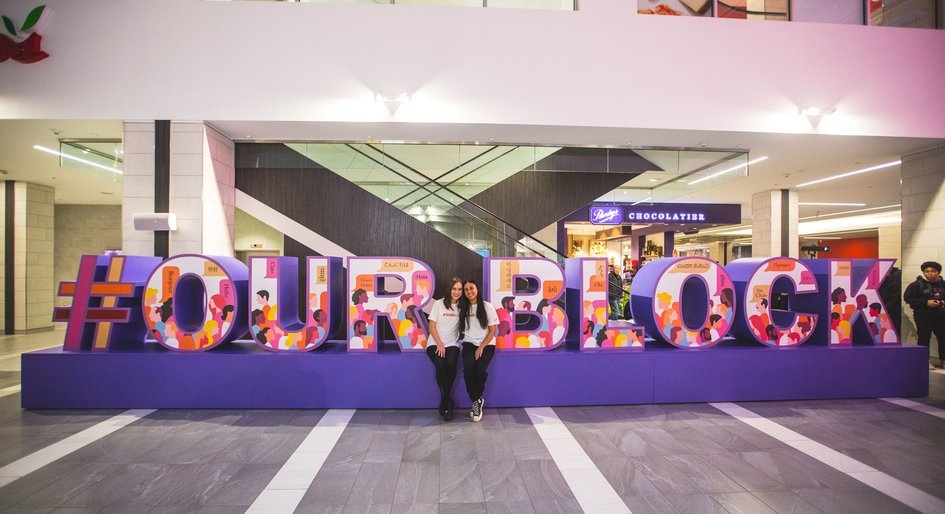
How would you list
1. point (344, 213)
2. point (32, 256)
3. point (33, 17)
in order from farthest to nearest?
point (32, 256) → point (344, 213) → point (33, 17)

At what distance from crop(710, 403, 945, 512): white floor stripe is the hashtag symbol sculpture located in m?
6.52

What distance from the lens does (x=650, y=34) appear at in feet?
18.7

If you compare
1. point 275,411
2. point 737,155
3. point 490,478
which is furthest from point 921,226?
point 275,411

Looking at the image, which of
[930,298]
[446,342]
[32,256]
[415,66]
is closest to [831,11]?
[930,298]

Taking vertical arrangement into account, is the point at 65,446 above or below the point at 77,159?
below

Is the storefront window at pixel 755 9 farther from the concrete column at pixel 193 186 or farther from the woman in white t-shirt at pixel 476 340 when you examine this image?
the concrete column at pixel 193 186

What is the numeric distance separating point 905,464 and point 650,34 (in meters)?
5.37

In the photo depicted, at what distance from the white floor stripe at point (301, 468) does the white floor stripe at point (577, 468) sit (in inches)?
72.4

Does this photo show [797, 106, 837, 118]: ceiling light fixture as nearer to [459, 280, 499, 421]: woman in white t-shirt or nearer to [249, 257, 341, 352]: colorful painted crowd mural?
[459, 280, 499, 421]: woman in white t-shirt

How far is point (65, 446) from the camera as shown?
3.50m

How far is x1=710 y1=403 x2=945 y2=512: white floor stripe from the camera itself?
2.75 meters

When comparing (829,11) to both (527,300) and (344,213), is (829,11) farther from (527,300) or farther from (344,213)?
(344,213)

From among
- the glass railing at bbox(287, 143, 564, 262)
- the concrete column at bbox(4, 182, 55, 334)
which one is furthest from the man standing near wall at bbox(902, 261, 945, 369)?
the concrete column at bbox(4, 182, 55, 334)

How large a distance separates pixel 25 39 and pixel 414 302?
615cm
